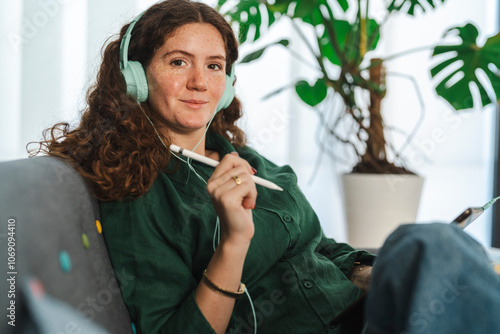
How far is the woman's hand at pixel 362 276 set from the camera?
112 centimetres

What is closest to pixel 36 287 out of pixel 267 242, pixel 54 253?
pixel 54 253

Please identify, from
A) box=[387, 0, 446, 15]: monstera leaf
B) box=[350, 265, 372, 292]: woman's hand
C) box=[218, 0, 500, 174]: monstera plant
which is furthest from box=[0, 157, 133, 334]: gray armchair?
box=[387, 0, 446, 15]: monstera leaf

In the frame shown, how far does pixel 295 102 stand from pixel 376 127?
66 cm

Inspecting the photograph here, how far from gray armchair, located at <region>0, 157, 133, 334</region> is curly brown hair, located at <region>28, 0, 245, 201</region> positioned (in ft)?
0.23

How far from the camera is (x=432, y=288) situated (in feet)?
2.06

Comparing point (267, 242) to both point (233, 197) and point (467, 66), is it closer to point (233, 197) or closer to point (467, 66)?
point (233, 197)

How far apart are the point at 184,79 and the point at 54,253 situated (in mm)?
499

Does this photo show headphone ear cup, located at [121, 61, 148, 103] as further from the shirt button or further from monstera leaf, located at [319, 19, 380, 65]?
monstera leaf, located at [319, 19, 380, 65]

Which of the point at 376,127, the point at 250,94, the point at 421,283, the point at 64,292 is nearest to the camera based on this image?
the point at 421,283

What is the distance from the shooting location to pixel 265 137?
2621 millimetres

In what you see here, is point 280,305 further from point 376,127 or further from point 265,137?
point 265,137

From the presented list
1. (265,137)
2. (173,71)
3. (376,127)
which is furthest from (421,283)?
(265,137)

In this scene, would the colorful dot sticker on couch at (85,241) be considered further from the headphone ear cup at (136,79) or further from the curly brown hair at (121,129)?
the headphone ear cup at (136,79)

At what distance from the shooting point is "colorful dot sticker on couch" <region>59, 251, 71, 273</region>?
761 mm
